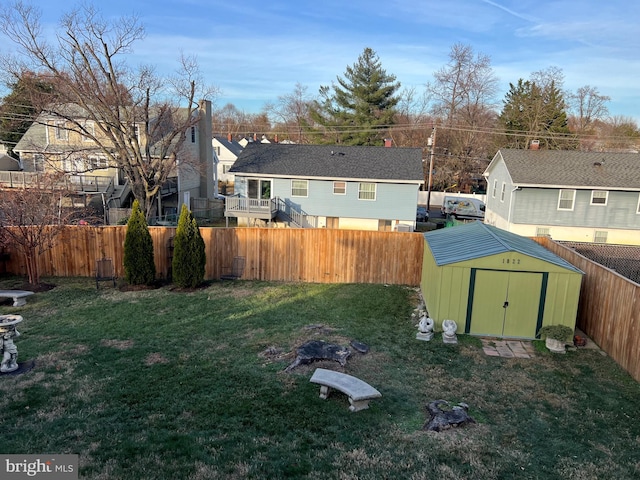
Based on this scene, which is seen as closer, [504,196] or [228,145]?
[504,196]

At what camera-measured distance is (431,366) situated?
8758 millimetres

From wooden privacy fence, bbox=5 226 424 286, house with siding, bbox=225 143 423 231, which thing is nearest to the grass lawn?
wooden privacy fence, bbox=5 226 424 286

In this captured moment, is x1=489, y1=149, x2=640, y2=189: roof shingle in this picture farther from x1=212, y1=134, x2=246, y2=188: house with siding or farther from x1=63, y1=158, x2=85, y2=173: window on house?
x1=212, y1=134, x2=246, y2=188: house with siding

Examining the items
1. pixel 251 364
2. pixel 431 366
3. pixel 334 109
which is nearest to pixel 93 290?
pixel 251 364

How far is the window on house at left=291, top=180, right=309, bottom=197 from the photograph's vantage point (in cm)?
2503

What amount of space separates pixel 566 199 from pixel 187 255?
62.8 feet

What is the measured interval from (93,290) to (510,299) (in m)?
12.5

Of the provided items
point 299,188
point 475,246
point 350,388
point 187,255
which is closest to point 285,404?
point 350,388

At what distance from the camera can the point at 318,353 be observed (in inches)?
345

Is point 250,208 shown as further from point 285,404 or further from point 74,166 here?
point 285,404

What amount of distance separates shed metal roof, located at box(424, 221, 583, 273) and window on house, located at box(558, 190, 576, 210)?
10301 mm

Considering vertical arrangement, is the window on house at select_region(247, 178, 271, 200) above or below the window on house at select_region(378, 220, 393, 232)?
above

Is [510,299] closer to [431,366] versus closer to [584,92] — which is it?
[431,366]

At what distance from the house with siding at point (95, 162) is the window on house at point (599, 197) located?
21.8 meters
